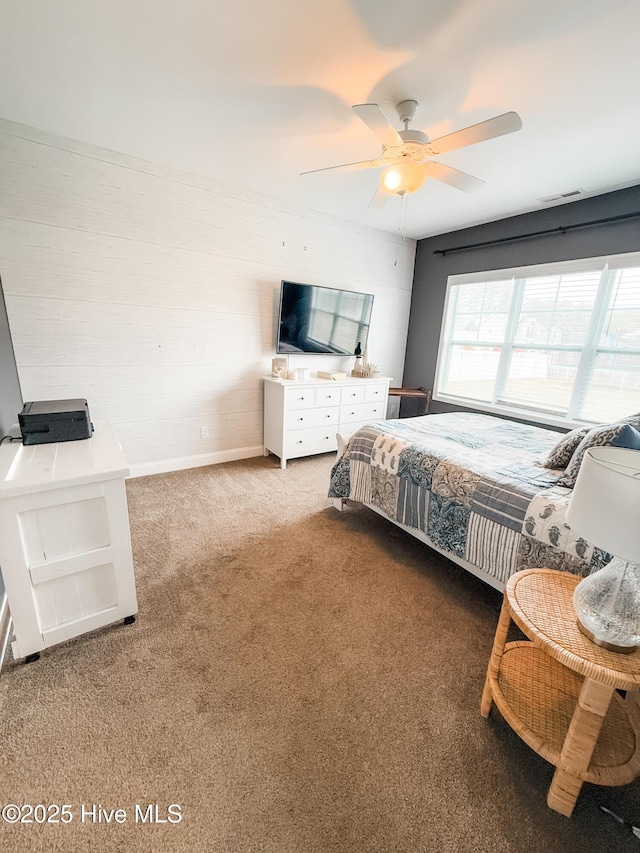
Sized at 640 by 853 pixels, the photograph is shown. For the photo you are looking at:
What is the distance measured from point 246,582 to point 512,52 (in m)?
2.81

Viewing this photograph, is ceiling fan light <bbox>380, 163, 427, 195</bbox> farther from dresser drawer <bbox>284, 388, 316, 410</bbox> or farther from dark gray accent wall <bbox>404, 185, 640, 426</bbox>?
dark gray accent wall <bbox>404, 185, 640, 426</bbox>

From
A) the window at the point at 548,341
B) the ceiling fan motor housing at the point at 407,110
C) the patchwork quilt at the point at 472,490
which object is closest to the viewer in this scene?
the patchwork quilt at the point at 472,490

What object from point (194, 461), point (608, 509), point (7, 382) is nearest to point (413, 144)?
point (608, 509)

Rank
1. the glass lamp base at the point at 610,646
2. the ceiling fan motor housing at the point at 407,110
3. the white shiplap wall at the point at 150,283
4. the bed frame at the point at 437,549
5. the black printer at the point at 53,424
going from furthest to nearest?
the white shiplap wall at the point at 150,283 → the ceiling fan motor housing at the point at 407,110 → the bed frame at the point at 437,549 → the black printer at the point at 53,424 → the glass lamp base at the point at 610,646

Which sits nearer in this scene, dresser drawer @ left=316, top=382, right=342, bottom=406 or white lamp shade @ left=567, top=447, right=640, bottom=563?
white lamp shade @ left=567, top=447, right=640, bottom=563

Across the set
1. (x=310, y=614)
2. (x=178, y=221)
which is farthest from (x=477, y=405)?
(x=178, y=221)

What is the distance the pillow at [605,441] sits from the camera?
1.50 metres

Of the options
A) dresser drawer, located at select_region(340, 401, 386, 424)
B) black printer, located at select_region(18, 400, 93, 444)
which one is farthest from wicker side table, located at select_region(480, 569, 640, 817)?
dresser drawer, located at select_region(340, 401, 386, 424)

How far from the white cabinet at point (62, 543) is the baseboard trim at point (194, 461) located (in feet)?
5.23

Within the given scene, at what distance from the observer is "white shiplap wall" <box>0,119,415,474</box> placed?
240cm

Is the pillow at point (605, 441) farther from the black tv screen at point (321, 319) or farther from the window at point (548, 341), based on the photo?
the black tv screen at point (321, 319)

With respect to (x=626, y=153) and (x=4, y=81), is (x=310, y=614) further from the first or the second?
(x=626, y=153)

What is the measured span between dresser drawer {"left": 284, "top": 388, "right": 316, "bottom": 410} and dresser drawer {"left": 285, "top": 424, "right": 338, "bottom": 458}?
0.85ft

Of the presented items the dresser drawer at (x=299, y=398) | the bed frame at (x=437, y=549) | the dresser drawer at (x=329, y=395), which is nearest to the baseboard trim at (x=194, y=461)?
the dresser drawer at (x=299, y=398)
